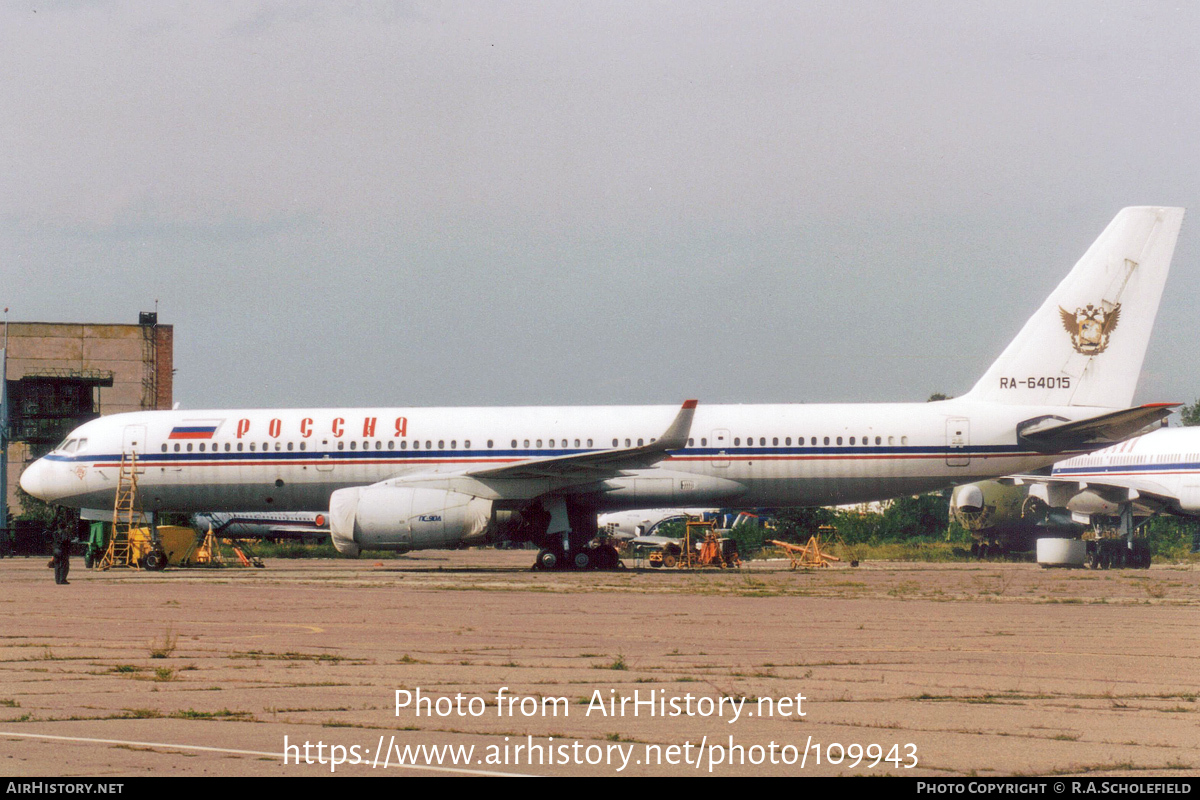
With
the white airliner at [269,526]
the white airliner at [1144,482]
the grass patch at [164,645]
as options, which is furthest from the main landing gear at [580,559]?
the white airliner at [269,526]

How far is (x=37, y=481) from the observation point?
3047 cm

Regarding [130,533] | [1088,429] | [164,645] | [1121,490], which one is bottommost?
[164,645]

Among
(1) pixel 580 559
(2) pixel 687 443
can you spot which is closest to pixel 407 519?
(1) pixel 580 559

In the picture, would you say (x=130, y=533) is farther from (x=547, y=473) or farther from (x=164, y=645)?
(x=164, y=645)

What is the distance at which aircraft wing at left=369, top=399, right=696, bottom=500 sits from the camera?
25281 mm

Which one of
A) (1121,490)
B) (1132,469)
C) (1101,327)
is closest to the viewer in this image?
(1101,327)

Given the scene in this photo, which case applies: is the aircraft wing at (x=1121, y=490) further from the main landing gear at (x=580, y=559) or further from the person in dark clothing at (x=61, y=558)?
the person in dark clothing at (x=61, y=558)

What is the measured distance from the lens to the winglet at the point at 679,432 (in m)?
24.8

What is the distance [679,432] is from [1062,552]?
1331 centimetres

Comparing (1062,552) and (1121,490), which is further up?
(1121,490)

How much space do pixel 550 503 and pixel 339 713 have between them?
64.2ft

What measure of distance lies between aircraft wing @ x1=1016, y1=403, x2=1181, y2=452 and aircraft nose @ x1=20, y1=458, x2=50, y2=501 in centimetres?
2327
